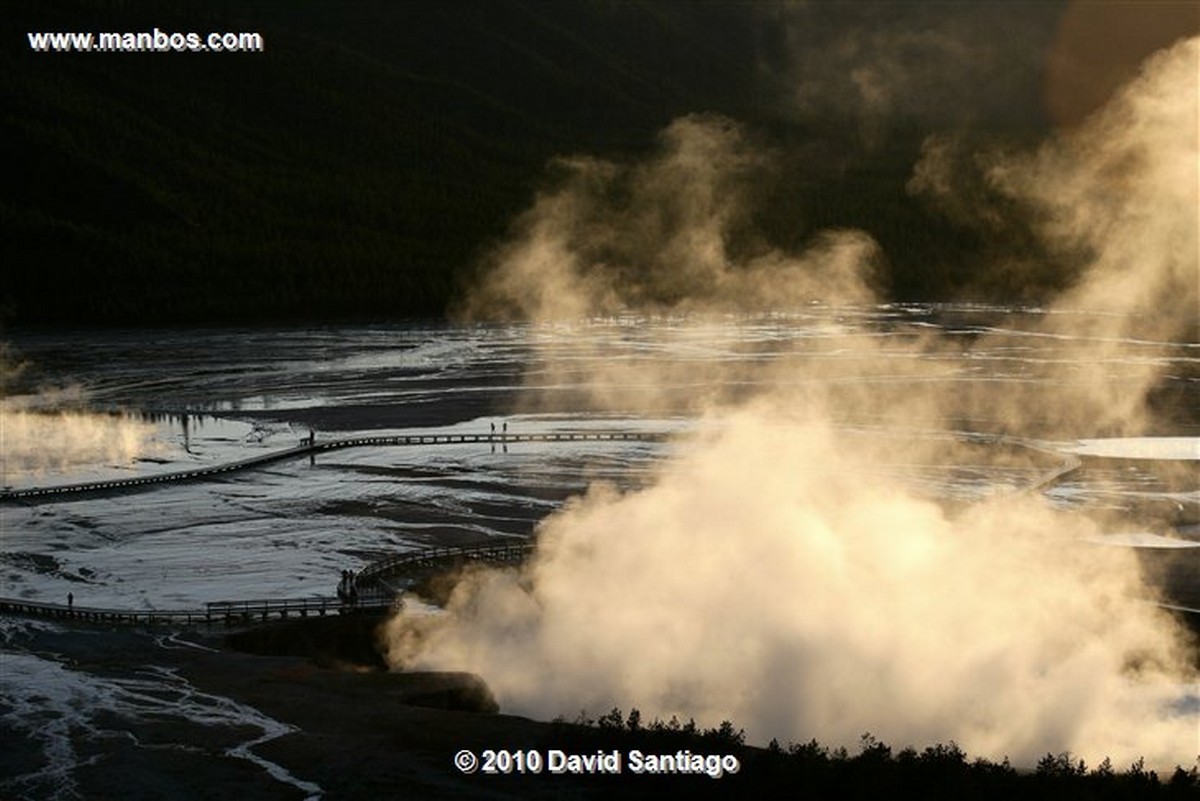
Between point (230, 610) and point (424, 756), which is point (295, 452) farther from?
point (424, 756)

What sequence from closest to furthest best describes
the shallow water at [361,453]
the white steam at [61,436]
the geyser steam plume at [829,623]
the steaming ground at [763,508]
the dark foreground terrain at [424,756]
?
the dark foreground terrain at [424,756], the geyser steam plume at [829,623], the steaming ground at [763,508], the shallow water at [361,453], the white steam at [61,436]

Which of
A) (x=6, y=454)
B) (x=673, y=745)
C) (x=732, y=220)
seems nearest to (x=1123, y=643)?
(x=673, y=745)

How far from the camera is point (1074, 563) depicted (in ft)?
174

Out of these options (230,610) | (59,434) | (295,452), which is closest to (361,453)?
(295,452)

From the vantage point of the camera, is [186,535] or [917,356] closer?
[186,535]

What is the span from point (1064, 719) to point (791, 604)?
7881 millimetres

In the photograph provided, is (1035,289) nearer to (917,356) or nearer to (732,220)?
(732,220)

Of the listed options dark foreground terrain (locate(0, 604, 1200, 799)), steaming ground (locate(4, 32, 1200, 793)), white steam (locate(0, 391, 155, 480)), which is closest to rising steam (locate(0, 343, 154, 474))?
white steam (locate(0, 391, 155, 480))

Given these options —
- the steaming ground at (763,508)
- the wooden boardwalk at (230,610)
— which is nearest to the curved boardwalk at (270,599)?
the wooden boardwalk at (230,610)

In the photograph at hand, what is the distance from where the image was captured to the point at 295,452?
267ft

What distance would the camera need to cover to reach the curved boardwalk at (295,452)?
71.0 m

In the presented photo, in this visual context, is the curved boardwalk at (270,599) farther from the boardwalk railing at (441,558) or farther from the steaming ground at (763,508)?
the steaming ground at (763,508)

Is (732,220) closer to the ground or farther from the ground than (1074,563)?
farther from the ground

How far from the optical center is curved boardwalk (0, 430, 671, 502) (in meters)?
71.0
